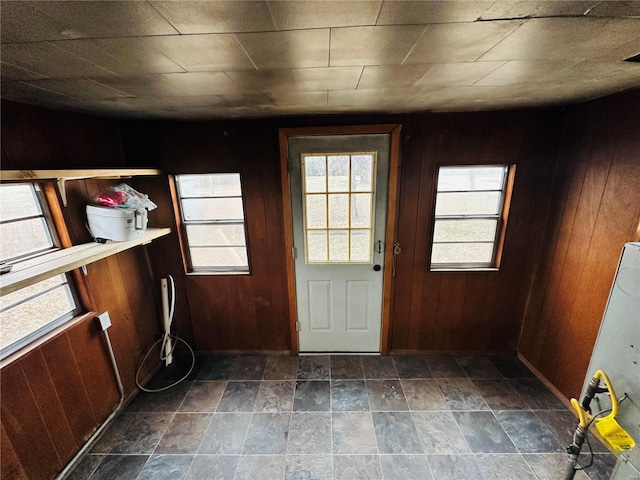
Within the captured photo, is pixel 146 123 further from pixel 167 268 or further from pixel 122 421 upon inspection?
pixel 122 421

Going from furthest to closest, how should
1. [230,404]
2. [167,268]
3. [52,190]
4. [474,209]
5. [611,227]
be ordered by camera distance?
1. [167,268]
2. [474,209]
3. [230,404]
4. [611,227]
5. [52,190]

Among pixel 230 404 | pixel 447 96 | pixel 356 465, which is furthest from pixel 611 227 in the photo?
pixel 230 404

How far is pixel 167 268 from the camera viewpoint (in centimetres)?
239

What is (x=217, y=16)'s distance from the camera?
2.37ft

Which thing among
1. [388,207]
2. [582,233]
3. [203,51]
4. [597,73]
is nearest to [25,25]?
[203,51]

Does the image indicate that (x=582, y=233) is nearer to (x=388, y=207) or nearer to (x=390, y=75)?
(x=388, y=207)

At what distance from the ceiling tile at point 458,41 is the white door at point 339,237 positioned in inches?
40.4

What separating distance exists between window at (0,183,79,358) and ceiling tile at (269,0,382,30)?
1.73 m

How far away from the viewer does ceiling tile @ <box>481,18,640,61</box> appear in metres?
0.81

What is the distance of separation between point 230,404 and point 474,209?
2.55m

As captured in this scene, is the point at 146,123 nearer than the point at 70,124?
No

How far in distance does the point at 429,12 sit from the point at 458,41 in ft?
0.82

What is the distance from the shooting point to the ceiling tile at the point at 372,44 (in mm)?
816

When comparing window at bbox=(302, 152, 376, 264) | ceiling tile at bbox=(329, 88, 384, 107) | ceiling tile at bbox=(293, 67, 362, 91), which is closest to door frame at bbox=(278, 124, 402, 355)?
window at bbox=(302, 152, 376, 264)
